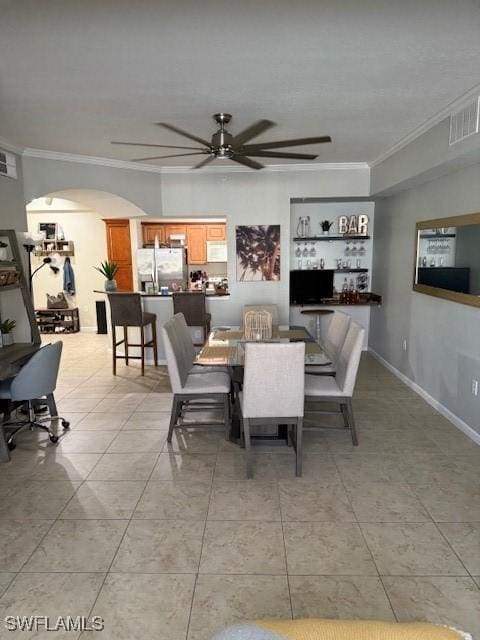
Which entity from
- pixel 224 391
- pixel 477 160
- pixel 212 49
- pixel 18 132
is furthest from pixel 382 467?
pixel 18 132

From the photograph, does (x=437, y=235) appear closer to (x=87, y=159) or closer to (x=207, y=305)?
(x=207, y=305)

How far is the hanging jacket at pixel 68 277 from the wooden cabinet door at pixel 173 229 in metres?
2.09

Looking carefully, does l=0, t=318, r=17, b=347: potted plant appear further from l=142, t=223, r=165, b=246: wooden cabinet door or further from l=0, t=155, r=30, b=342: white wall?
l=142, t=223, r=165, b=246: wooden cabinet door

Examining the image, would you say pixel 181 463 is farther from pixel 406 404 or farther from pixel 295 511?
pixel 406 404

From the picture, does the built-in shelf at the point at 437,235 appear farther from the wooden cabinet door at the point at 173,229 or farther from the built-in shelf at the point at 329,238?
the wooden cabinet door at the point at 173,229

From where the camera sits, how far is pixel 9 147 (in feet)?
14.1

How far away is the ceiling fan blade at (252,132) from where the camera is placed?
2852 millimetres

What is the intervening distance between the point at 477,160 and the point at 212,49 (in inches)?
90.8

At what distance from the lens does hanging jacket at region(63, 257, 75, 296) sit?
8.38 meters

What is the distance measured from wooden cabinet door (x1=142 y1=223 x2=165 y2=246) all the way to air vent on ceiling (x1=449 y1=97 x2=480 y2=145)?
5639 millimetres

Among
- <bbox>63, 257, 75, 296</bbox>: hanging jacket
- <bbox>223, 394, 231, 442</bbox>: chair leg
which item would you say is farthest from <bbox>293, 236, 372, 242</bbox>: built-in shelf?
<bbox>63, 257, 75, 296</bbox>: hanging jacket

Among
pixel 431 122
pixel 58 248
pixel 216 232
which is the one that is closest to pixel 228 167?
pixel 216 232

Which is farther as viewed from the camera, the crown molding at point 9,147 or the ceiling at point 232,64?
the crown molding at point 9,147

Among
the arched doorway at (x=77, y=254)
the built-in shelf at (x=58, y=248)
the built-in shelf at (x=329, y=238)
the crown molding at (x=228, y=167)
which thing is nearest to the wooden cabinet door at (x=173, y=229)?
the arched doorway at (x=77, y=254)
